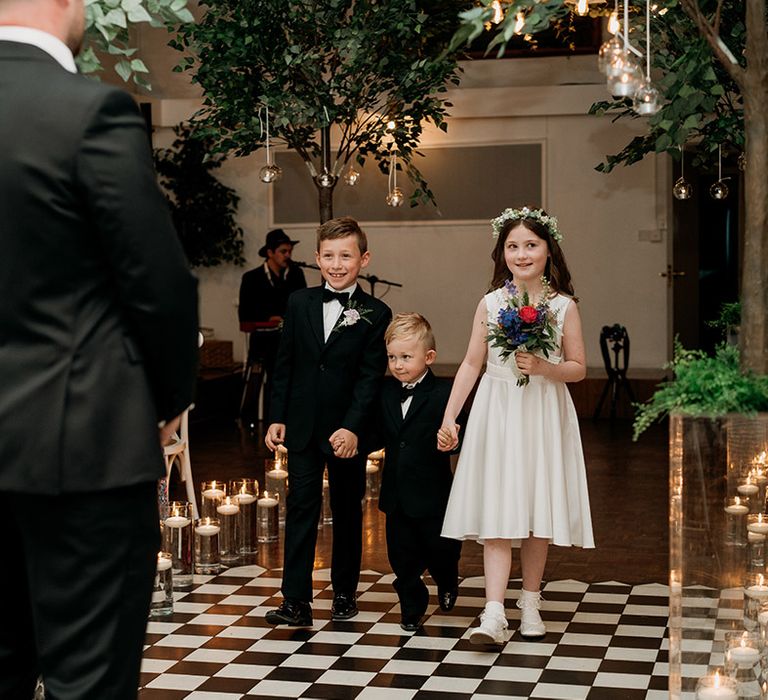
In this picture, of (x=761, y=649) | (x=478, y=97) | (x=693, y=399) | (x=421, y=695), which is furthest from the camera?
(x=478, y=97)

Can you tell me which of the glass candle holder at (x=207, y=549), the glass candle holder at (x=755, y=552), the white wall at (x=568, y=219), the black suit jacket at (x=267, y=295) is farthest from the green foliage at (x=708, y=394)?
the white wall at (x=568, y=219)

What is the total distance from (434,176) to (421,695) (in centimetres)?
1143

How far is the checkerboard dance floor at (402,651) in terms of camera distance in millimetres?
4441

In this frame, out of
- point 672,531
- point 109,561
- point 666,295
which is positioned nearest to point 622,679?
point 672,531

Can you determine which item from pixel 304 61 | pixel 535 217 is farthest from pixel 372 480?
pixel 535 217

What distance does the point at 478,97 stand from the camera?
14.9 m

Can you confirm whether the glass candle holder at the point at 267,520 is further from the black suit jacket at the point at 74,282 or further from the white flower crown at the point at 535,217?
the black suit jacket at the point at 74,282

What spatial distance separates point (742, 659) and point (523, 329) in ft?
5.56

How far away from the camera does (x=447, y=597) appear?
533cm

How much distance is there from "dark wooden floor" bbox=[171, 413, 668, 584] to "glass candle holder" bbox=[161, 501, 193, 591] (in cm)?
51

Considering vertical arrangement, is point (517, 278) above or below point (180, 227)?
below

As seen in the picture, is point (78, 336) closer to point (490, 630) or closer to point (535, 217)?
point (490, 630)

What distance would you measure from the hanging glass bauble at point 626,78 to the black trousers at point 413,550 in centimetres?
207

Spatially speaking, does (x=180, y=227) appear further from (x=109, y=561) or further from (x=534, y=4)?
(x=109, y=561)
